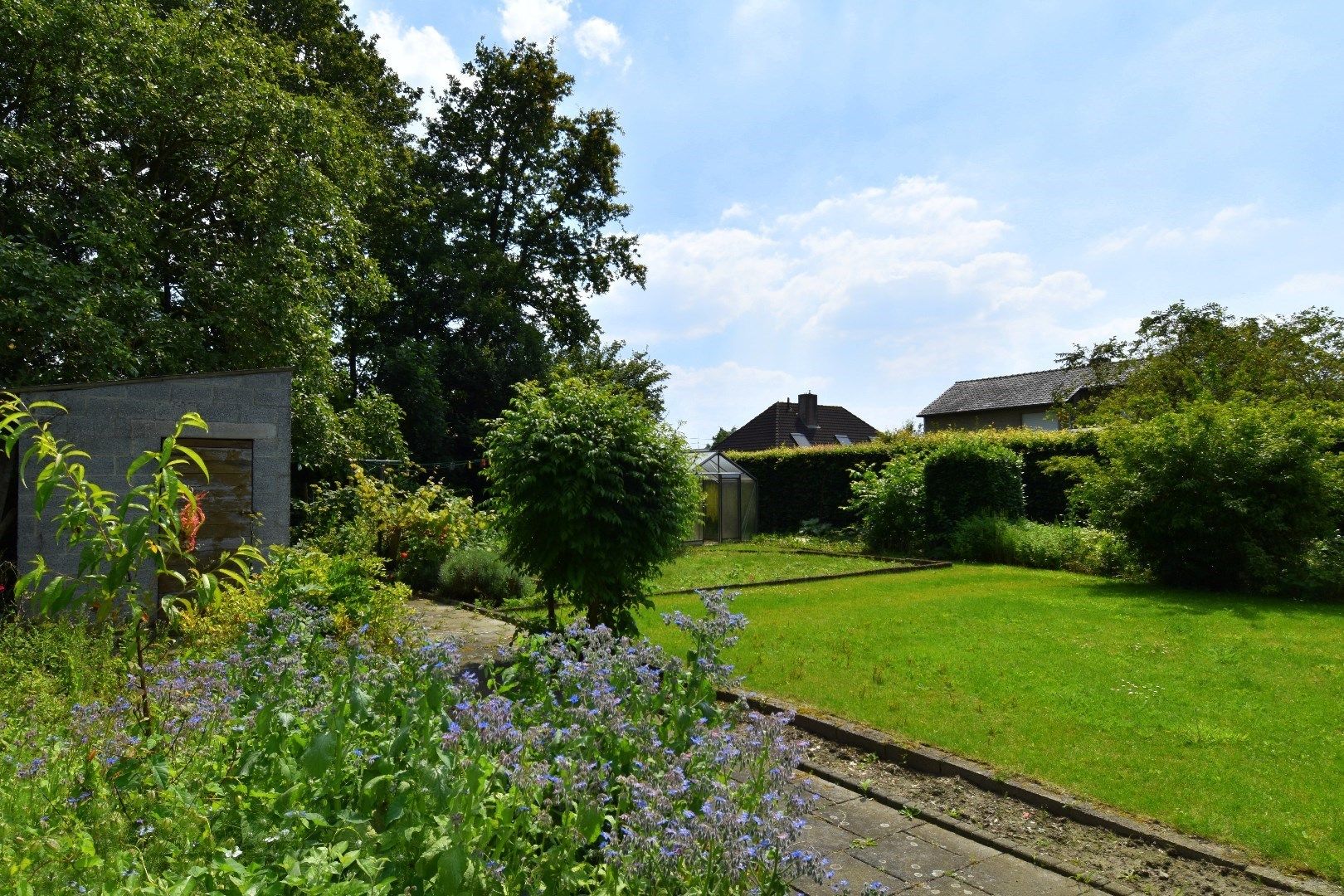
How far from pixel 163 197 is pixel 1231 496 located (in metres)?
18.4

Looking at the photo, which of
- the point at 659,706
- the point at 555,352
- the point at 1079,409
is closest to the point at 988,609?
the point at 659,706

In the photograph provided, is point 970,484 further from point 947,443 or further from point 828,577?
point 828,577

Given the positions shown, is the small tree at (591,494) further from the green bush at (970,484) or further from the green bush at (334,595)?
the green bush at (970,484)

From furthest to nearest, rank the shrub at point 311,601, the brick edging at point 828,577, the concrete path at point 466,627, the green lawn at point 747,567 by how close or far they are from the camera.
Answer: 1. the green lawn at point 747,567
2. the brick edging at point 828,577
3. the concrete path at point 466,627
4. the shrub at point 311,601

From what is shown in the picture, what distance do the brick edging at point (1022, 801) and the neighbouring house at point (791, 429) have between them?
33034 mm

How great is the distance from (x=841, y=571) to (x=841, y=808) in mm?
9985

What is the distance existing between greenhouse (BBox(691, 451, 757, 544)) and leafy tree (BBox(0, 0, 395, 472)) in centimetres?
1026

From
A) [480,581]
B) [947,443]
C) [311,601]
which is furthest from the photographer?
[947,443]

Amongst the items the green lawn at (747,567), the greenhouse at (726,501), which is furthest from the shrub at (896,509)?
the greenhouse at (726,501)

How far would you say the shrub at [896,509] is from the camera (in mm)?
17906

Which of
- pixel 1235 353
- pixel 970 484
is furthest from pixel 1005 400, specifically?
pixel 970 484

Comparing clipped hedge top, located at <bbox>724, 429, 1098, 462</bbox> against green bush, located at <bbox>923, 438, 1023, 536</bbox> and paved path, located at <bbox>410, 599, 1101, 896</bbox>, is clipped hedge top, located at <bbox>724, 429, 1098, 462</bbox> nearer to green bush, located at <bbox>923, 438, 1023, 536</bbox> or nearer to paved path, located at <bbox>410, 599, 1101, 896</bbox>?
green bush, located at <bbox>923, 438, 1023, 536</bbox>

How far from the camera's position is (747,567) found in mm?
15195

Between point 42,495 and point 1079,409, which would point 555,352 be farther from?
point 42,495
